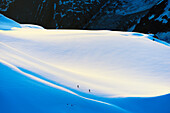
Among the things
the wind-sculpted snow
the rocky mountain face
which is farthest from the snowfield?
the rocky mountain face

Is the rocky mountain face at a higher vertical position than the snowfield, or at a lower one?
lower

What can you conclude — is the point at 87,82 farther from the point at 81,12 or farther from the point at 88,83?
the point at 81,12

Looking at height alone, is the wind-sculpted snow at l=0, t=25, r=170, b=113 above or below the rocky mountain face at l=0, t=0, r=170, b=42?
above

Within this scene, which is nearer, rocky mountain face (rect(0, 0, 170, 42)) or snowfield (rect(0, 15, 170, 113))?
snowfield (rect(0, 15, 170, 113))

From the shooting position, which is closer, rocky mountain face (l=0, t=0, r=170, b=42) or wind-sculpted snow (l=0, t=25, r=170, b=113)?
wind-sculpted snow (l=0, t=25, r=170, b=113)

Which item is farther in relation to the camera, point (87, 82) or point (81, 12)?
point (81, 12)

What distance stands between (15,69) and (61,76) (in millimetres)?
607

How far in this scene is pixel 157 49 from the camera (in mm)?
4527

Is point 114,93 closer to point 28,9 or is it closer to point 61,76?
point 61,76

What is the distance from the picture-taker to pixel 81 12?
26.4m

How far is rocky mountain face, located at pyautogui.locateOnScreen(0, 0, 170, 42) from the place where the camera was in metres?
23.0

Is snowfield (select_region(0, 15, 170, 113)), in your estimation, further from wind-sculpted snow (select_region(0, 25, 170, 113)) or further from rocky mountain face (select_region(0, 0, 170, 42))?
rocky mountain face (select_region(0, 0, 170, 42))

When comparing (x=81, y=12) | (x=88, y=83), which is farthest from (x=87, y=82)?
(x=81, y=12)

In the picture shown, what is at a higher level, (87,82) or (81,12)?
(87,82)
